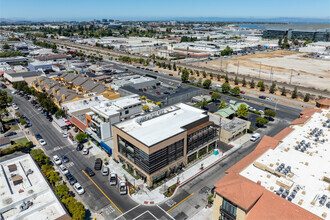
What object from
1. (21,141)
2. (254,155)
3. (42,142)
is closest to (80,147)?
(42,142)

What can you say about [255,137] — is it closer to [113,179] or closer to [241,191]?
[241,191]

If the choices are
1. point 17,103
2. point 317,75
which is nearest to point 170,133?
point 17,103

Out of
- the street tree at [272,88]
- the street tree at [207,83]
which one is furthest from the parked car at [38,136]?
the street tree at [272,88]

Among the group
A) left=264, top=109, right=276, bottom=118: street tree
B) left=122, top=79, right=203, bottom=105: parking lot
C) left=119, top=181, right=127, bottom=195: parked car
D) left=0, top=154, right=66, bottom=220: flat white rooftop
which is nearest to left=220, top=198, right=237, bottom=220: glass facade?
left=119, top=181, right=127, bottom=195: parked car

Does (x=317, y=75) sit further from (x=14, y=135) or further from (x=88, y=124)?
(x=14, y=135)

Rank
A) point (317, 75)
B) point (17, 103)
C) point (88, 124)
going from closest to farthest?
point (88, 124)
point (17, 103)
point (317, 75)

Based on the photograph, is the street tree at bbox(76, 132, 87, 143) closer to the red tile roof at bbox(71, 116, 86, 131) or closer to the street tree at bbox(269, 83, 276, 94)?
the red tile roof at bbox(71, 116, 86, 131)

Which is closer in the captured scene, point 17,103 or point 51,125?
point 51,125
